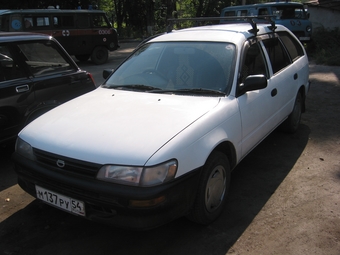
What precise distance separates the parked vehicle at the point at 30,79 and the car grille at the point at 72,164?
5.76 feet

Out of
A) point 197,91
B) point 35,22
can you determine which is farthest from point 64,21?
point 197,91

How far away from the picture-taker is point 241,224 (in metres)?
3.07

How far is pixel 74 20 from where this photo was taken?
12844 mm

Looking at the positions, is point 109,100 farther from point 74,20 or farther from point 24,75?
point 74,20

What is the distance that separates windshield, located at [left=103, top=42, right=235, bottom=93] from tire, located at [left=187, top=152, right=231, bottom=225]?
2.49 feet

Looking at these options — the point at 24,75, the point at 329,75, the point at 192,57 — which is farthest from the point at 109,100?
the point at 329,75

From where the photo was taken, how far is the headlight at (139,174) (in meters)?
2.39

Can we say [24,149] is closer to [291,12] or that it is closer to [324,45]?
[291,12]

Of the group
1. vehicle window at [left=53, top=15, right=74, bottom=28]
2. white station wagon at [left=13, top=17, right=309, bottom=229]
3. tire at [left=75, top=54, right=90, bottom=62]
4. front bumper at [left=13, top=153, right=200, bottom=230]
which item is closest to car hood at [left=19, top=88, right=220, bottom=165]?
white station wagon at [left=13, top=17, right=309, bottom=229]

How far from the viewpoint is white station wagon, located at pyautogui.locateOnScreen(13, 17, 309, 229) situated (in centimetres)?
245

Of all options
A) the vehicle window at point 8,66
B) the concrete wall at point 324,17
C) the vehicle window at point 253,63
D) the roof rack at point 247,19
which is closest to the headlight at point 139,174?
the vehicle window at point 253,63

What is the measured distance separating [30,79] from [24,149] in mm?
1790

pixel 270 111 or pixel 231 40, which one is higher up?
pixel 231 40

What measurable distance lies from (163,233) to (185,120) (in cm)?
102
